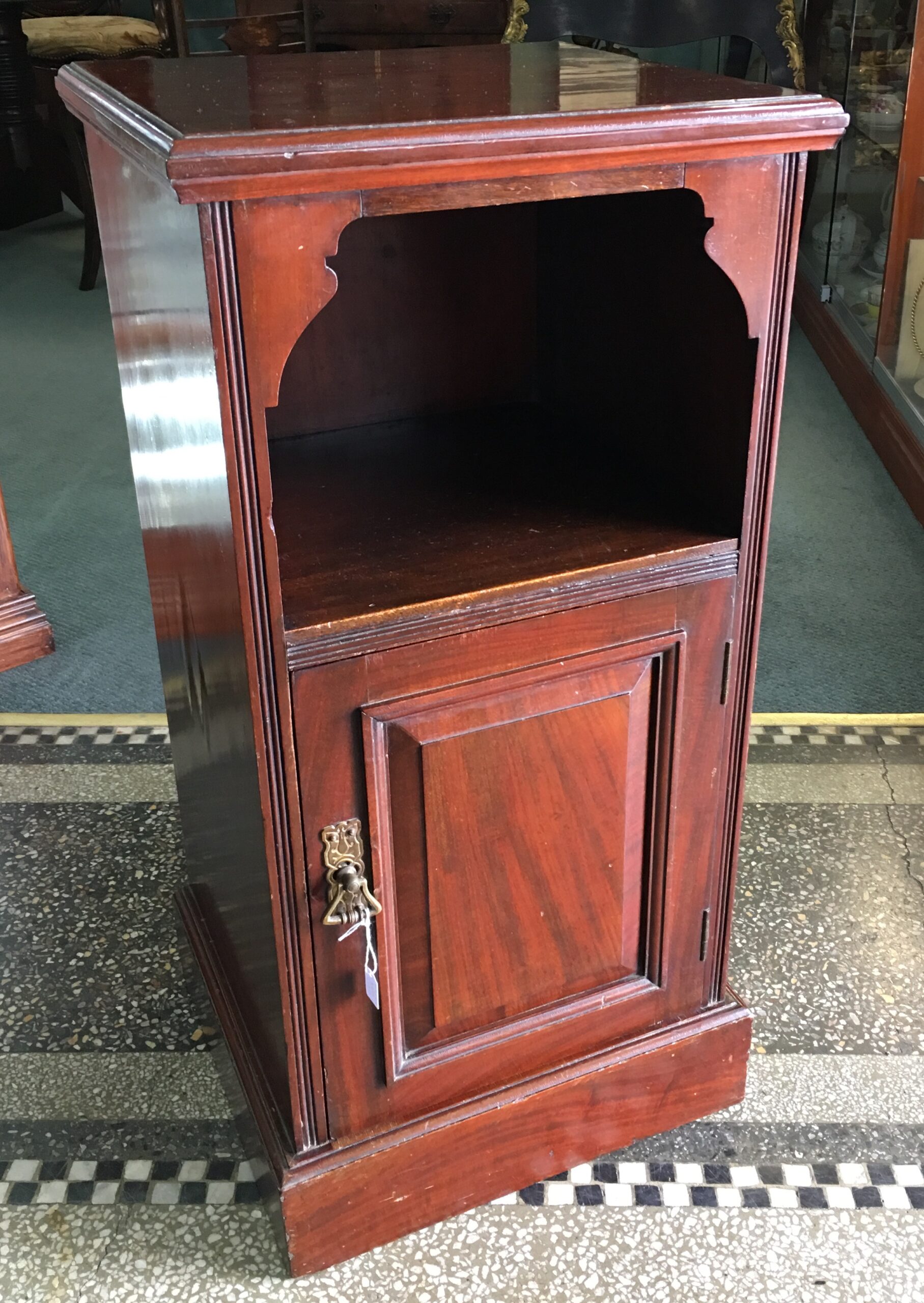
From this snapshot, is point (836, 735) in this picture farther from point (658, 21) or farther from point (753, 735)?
point (658, 21)

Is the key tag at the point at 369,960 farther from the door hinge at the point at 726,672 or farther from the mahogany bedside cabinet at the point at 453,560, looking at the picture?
the door hinge at the point at 726,672

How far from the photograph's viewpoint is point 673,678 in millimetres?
1239

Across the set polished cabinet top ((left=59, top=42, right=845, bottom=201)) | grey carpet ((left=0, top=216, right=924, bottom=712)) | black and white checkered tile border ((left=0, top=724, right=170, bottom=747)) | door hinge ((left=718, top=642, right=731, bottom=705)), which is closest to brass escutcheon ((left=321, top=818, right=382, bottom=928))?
door hinge ((left=718, top=642, right=731, bottom=705))

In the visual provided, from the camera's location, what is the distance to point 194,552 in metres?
1.18

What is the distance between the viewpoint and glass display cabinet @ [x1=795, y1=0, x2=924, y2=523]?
3281mm

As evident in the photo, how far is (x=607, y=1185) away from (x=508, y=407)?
3.03 ft

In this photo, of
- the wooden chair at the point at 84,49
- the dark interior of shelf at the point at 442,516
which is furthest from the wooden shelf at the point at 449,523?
the wooden chair at the point at 84,49

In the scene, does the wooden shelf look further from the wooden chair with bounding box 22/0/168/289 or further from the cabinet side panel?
the wooden chair with bounding box 22/0/168/289

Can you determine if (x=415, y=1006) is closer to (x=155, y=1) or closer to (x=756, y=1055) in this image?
(x=756, y=1055)

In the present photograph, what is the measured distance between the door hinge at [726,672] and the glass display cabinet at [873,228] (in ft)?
6.61

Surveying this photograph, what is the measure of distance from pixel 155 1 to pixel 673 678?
5188mm

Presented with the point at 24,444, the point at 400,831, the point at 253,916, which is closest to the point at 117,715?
the point at 253,916

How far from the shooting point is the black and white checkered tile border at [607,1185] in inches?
54.1

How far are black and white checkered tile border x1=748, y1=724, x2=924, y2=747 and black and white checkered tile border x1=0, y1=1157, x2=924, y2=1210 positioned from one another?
88cm
